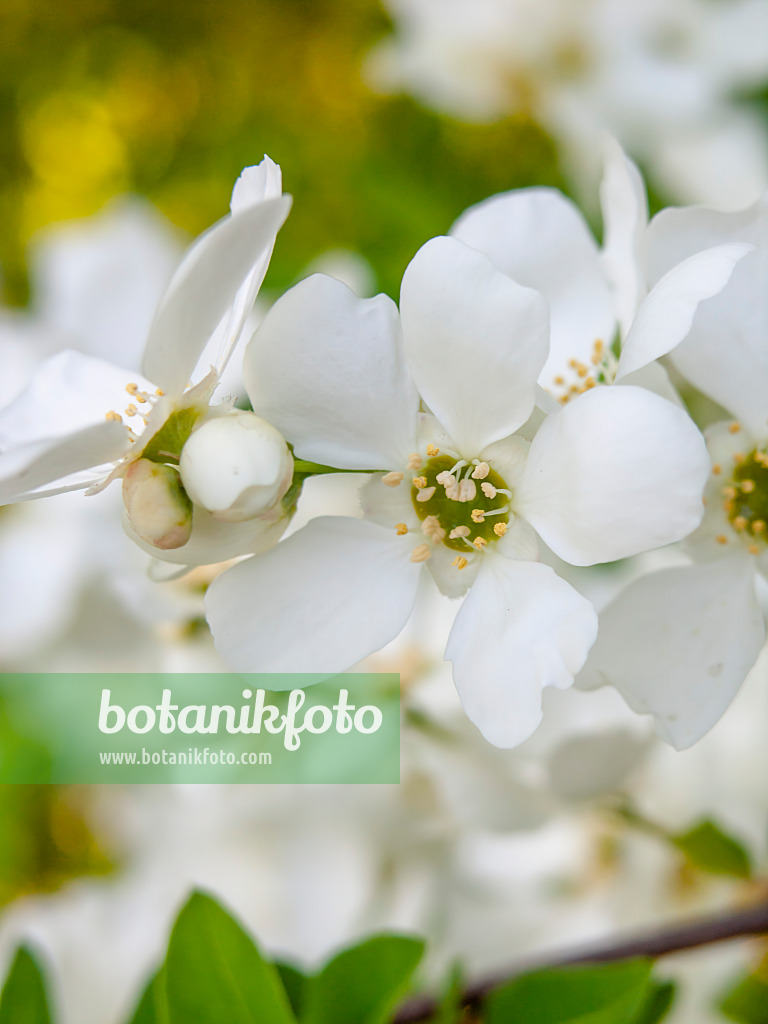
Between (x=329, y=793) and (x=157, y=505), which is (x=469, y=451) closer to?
(x=157, y=505)

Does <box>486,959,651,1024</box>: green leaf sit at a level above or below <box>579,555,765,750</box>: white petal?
below

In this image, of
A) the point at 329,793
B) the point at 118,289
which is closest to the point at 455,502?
the point at 329,793

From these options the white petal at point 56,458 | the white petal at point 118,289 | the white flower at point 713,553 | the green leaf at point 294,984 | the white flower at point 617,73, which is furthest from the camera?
the white flower at point 617,73

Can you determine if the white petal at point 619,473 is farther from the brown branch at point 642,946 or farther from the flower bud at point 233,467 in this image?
the brown branch at point 642,946

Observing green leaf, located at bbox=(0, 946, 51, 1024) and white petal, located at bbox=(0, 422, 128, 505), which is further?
green leaf, located at bbox=(0, 946, 51, 1024)

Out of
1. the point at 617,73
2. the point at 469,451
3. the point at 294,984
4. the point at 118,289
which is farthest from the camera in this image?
the point at 617,73

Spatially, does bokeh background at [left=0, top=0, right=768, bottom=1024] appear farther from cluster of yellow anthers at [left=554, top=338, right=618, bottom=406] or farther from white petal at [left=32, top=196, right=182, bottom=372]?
cluster of yellow anthers at [left=554, top=338, right=618, bottom=406]

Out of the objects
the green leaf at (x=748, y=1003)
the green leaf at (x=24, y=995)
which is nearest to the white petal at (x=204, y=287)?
the green leaf at (x=24, y=995)

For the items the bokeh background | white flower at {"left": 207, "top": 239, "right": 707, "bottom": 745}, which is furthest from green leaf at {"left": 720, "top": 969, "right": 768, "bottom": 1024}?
white flower at {"left": 207, "top": 239, "right": 707, "bottom": 745}
